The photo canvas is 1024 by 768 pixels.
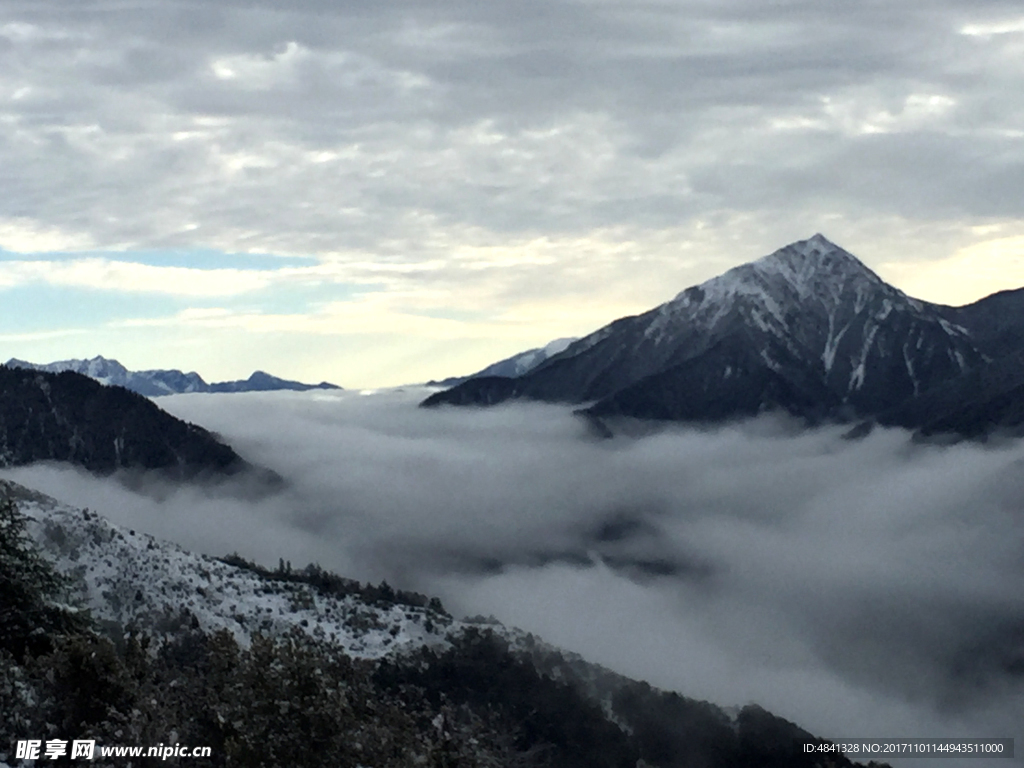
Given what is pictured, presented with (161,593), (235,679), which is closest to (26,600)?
(235,679)

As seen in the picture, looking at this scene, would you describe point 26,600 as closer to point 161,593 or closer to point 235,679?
point 235,679

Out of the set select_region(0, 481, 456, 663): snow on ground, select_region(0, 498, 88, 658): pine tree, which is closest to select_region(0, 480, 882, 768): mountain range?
select_region(0, 498, 88, 658): pine tree

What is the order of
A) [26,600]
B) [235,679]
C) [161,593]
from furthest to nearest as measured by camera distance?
[161,593]
[26,600]
[235,679]

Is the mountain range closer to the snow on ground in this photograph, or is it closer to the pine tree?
the pine tree

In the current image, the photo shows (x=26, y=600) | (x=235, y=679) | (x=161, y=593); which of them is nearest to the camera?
(x=235, y=679)

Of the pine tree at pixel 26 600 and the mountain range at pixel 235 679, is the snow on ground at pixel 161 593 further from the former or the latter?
the pine tree at pixel 26 600

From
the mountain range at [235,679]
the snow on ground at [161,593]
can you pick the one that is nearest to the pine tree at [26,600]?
the mountain range at [235,679]

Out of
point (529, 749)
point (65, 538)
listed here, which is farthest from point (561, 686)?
point (65, 538)

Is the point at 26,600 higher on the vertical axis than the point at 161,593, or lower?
higher

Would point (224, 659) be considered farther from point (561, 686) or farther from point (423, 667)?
point (561, 686)

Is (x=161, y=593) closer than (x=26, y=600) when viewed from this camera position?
No

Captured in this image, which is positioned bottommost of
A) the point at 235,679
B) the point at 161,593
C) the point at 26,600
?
the point at 161,593
